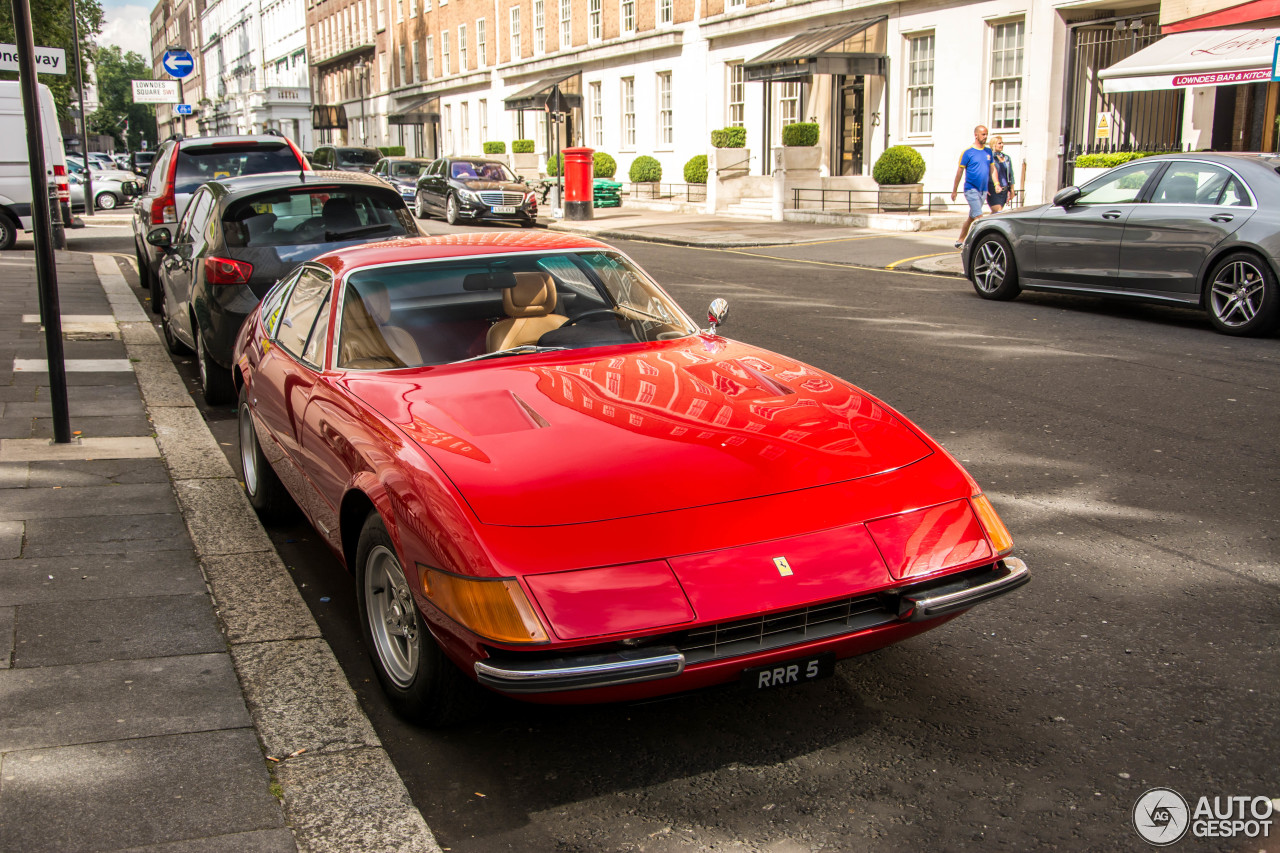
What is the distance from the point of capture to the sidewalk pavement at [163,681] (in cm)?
299

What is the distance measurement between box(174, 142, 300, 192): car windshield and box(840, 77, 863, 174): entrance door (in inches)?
683

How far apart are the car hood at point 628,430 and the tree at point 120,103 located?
5670 inches

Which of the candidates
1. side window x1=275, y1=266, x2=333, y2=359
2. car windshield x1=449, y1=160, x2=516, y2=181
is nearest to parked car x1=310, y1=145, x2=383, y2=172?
car windshield x1=449, y1=160, x2=516, y2=181

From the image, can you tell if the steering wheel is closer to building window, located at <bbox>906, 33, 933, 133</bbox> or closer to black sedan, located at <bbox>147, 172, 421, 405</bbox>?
black sedan, located at <bbox>147, 172, 421, 405</bbox>

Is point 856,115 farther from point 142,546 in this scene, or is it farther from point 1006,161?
point 142,546

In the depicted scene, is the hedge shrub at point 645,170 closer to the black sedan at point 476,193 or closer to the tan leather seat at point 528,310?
the black sedan at point 476,193

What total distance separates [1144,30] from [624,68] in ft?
67.9

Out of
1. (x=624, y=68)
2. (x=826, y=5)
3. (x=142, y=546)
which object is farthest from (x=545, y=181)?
(x=142, y=546)

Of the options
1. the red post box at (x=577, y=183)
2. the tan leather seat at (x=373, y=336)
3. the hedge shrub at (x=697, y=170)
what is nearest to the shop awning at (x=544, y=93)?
the hedge shrub at (x=697, y=170)

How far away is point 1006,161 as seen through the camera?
1948 centimetres

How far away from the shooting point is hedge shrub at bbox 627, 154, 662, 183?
3659 centimetres

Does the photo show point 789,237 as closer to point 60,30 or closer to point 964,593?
point 964,593

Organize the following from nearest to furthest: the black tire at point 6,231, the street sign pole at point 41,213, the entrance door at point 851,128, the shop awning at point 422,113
Answer: the street sign pole at point 41,213
the black tire at point 6,231
the entrance door at point 851,128
the shop awning at point 422,113

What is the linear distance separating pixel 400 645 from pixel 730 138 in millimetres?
30327
